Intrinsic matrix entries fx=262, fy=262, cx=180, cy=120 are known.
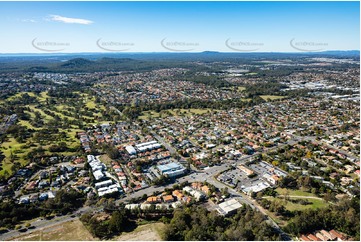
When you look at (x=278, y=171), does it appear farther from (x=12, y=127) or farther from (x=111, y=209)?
(x=12, y=127)

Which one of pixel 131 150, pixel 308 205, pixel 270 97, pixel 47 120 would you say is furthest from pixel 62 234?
pixel 270 97

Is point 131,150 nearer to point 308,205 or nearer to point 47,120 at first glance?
point 308,205

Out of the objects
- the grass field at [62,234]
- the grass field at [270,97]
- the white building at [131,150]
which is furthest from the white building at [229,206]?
the grass field at [270,97]

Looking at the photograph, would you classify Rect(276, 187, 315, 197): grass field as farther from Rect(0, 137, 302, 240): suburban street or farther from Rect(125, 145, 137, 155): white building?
Rect(125, 145, 137, 155): white building

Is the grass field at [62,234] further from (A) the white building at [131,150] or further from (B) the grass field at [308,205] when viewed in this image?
(B) the grass field at [308,205]

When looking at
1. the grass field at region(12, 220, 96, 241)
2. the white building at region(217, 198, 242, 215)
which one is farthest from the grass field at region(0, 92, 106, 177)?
the white building at region(217, 198, 242, 215)

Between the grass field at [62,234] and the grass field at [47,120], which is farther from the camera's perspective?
the grass field at [47,120]
